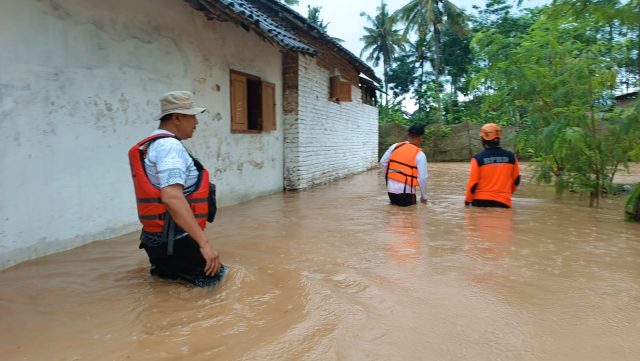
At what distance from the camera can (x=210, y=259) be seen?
9.75 feet

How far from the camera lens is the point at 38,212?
4211mm

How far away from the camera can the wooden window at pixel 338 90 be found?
476 inches

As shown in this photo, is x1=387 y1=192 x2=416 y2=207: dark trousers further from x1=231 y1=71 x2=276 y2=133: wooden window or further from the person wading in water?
x1=231 y1=71 x2=276 y2=133: wooden window

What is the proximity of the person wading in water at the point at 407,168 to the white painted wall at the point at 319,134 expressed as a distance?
3.16 m

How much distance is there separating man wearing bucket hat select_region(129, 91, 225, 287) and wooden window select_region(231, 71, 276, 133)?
4569 mm

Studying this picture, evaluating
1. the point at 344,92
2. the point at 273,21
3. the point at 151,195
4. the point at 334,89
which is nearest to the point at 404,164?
the point at 151,195

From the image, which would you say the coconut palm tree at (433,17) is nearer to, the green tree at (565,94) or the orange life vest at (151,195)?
the green tree at (565,94)

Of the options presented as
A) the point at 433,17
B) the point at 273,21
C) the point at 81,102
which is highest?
the point at 433,17

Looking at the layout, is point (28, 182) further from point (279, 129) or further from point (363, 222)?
point (279, 129)

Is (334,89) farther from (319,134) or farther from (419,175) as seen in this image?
(419,175)

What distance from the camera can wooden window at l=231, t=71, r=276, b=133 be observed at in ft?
25.3

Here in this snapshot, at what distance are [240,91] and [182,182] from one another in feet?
17.4

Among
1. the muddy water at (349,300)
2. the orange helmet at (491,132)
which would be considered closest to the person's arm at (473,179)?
the orange helmet at (491,132)

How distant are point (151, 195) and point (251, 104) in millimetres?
5944
